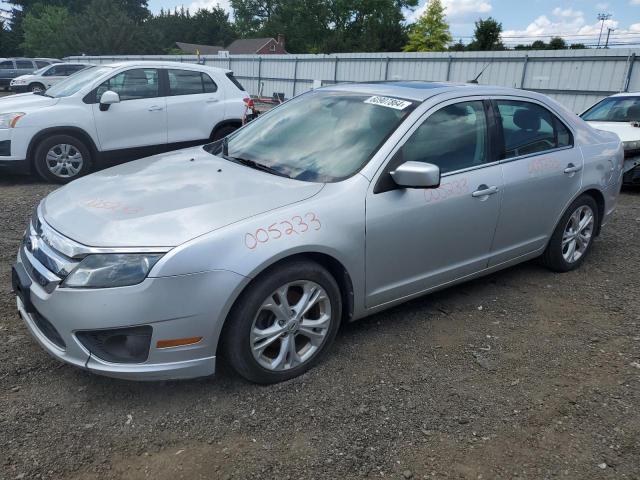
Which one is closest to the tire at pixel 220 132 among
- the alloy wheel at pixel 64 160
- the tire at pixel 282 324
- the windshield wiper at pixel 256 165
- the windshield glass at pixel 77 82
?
the windshield glass at pixel 77 82

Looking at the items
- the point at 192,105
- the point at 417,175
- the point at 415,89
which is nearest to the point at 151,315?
the point at 417,175

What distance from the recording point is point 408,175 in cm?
307

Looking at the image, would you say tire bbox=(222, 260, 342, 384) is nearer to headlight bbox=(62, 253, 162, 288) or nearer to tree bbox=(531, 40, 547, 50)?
headlight bbox=(62, 253, 162, 288)

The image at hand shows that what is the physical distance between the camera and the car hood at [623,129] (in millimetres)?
7755

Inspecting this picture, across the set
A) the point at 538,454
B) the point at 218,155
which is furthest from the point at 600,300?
the point at 218,155

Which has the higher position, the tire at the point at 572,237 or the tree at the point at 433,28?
the tree at the point at 433,28

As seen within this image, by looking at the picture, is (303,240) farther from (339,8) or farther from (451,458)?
(339,8)

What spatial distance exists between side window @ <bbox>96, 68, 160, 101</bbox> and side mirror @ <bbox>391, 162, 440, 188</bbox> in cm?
590

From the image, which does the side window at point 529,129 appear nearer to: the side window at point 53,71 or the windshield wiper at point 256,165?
the windshield wiper at point 256,165

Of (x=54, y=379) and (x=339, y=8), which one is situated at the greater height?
(x=339, y=8)

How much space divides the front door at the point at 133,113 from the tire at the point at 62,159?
0.30m

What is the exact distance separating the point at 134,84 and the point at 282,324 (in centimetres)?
620

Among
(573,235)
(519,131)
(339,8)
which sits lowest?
(573,235)

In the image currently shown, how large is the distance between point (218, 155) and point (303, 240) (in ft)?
4.49
